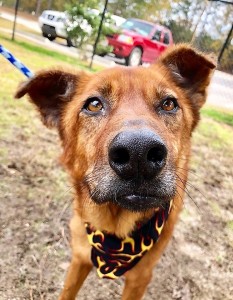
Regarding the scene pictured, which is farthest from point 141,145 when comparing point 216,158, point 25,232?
point 216,158

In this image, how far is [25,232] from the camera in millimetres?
3512

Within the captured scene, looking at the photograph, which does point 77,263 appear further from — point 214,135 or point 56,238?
point 214,135

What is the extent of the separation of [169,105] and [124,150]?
0.84 metres

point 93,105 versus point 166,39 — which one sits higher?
point 93,105

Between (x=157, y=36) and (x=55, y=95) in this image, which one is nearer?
(x=55, y=95)

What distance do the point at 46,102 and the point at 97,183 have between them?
1.13 metres

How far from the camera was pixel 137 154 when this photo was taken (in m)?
1.76

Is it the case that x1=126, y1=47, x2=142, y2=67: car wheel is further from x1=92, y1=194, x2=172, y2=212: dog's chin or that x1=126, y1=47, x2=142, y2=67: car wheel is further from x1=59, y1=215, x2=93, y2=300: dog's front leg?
x1=92, y1=194, x2=172, y2=212: dog's chin

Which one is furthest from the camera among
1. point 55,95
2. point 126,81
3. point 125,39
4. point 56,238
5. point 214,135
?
point 125,39

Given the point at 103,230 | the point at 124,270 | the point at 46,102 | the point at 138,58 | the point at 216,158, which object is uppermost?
the point at 46,102

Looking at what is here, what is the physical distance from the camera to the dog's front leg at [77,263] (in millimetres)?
2848

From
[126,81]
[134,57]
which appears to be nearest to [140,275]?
[126,81]

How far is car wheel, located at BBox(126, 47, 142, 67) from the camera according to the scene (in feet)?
50.2

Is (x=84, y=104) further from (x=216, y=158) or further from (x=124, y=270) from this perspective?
(x=216, y=158)
